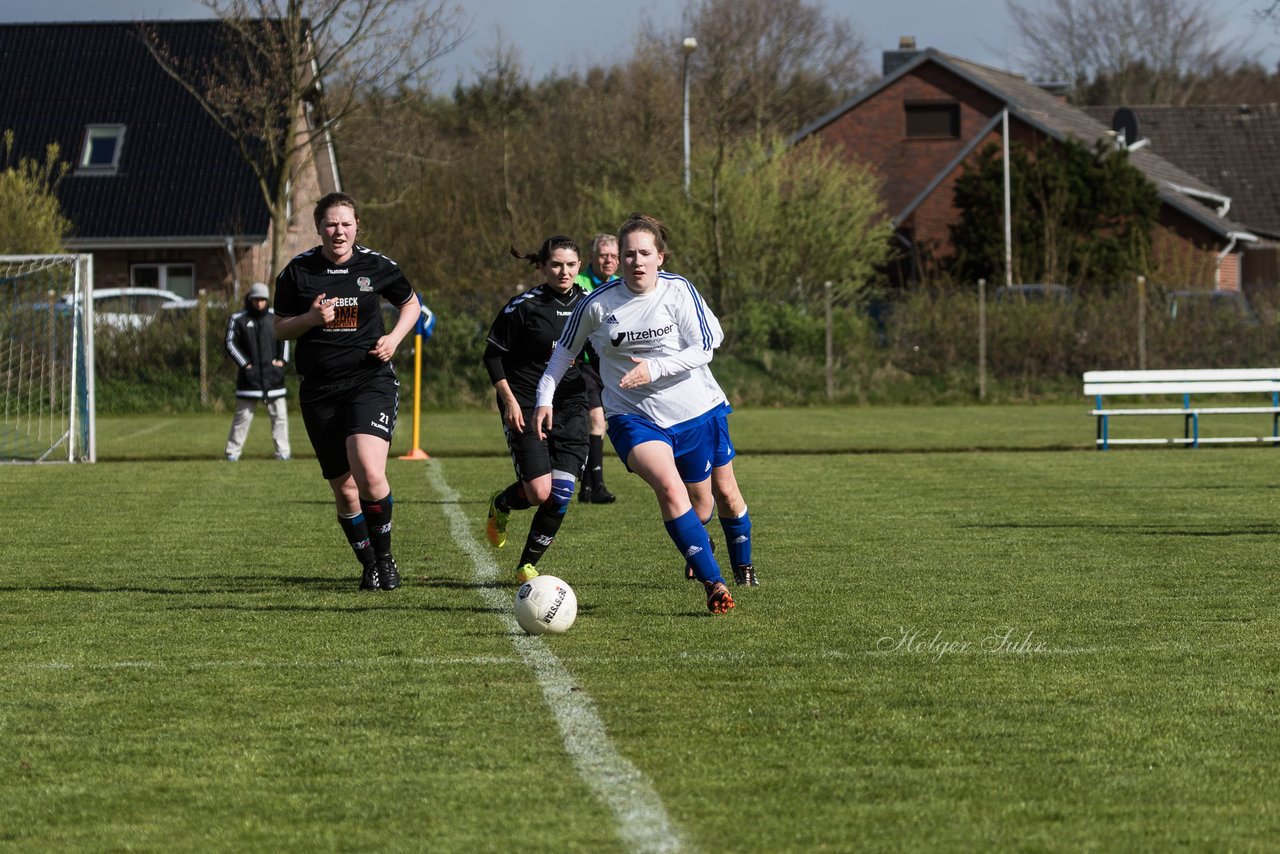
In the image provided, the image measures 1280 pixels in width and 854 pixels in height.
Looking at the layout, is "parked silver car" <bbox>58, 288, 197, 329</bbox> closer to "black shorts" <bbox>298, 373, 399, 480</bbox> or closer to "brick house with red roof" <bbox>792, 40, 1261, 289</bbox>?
"brick house with red roof" <bbox>792, 40, 1261, 289</bbox>

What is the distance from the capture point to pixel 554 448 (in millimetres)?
9203

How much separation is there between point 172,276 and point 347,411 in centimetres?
3208

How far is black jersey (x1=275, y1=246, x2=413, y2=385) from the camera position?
820cm

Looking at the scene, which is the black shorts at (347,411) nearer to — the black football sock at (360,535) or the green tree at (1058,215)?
the black football sock at (360,535)

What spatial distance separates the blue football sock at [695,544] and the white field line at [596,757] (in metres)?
0.80

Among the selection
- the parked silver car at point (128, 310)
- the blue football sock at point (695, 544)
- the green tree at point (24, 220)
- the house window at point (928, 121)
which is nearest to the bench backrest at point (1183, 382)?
the blue football sock at point (695, 544)

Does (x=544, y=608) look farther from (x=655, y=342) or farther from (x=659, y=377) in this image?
(x=655, y=342)

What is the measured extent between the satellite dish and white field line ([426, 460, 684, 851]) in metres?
49.3

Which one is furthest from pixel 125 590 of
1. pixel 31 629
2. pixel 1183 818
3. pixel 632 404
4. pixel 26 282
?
pixel 26 282

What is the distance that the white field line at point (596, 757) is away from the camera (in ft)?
13.5

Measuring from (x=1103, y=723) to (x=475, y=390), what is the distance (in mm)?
24843

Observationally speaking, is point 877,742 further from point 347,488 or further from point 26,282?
point 26,282

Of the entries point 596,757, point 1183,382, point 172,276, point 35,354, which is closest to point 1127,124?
point 172,276

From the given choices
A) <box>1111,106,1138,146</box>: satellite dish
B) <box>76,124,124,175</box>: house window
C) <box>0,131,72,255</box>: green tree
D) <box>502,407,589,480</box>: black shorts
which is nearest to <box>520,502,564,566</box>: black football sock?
<box>502,407,589,480</box>: black shorts
